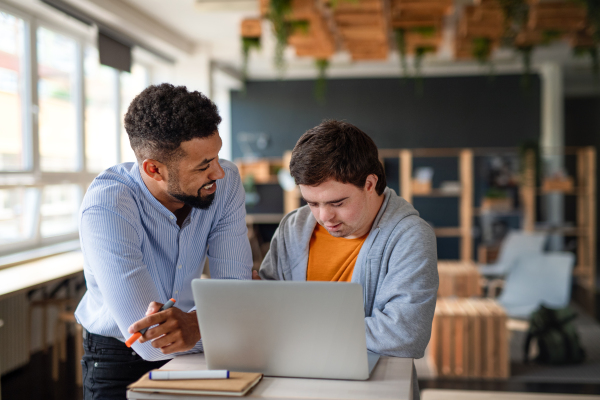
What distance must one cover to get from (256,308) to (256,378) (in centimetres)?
16

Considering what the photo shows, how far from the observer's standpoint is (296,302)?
1.23m

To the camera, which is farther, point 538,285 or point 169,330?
point 538,285

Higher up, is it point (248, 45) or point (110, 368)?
point (248, 45)

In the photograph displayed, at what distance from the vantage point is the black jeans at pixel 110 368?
1699mm

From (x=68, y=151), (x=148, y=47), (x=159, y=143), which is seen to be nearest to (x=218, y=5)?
(x=148, y=47)

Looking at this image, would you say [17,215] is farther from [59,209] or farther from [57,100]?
[57,100]

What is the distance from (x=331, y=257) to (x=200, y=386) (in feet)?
2.29

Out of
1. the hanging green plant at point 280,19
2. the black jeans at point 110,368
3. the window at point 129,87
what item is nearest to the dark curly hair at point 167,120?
→ the black jeans at point 110,368

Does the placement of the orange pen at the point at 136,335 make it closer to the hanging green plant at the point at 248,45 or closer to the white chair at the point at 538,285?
the white chair at the point at 538,285

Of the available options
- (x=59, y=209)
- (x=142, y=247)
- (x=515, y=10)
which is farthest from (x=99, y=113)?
(x=142, y=247)

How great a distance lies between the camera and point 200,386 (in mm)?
1198

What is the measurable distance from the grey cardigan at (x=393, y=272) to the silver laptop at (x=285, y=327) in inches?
6.6

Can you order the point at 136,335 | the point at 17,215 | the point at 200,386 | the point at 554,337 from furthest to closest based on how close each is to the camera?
the point at 17,215
the point at 554,337
the point at 136,335
the point at 200,386

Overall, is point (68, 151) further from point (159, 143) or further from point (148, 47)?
point (159, 143)
